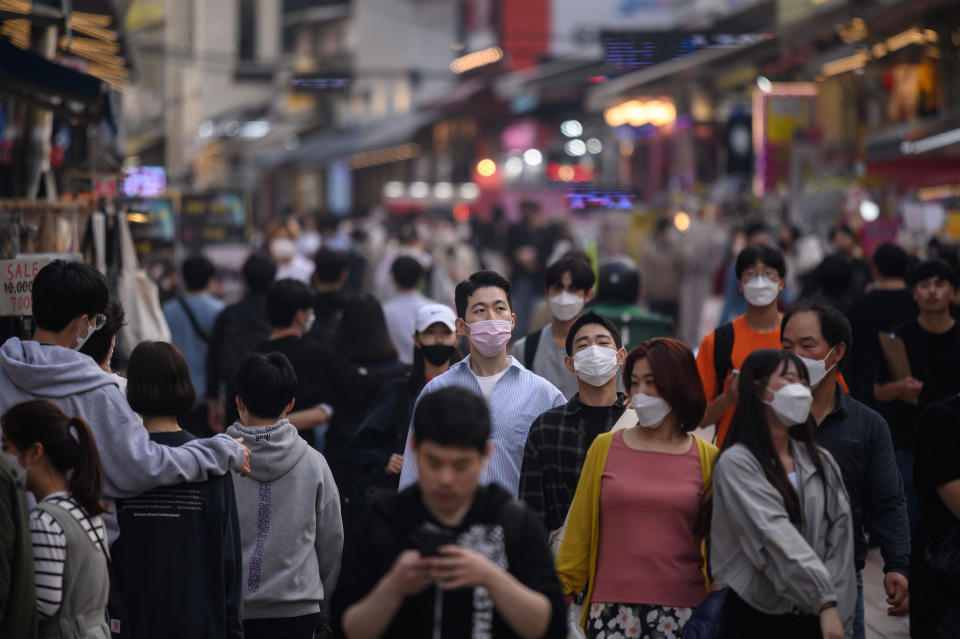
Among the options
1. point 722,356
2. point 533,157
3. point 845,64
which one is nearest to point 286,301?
point 722,356

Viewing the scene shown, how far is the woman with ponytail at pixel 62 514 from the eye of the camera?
439 cm

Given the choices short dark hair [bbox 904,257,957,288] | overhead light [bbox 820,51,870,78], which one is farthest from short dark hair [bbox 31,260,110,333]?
overhead light [bbox 820,51,870,78]

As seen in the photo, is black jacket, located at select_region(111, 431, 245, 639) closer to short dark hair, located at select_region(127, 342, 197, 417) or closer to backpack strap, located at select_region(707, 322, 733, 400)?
short dark hair, located at select_region(127, 342, 197, 417)

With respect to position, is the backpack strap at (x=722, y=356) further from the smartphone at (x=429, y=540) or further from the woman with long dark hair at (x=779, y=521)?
the smartphone at (x=429, y=540)

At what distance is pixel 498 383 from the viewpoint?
19.3 ft

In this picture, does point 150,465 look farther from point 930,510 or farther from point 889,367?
point 889,367

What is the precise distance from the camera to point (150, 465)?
486 cm

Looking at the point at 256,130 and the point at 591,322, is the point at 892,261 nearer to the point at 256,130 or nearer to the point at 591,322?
the point at 591,322

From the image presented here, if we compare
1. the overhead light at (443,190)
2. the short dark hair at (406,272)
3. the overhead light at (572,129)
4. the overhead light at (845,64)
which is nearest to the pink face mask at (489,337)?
the short dark hair at (406,272)

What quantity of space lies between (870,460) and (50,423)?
2977 millimetres

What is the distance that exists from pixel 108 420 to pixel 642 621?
6.61 feet

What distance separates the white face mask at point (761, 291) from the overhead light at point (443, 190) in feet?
125

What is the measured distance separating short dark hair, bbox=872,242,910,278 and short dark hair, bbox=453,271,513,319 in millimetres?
3686

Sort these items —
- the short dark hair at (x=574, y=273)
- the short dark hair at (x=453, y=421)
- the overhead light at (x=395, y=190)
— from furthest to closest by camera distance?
the overhead light at (x=395, y=190)
the short dark hair at (x=574, y=273)
the short dark hair at (x=453, y=421)
